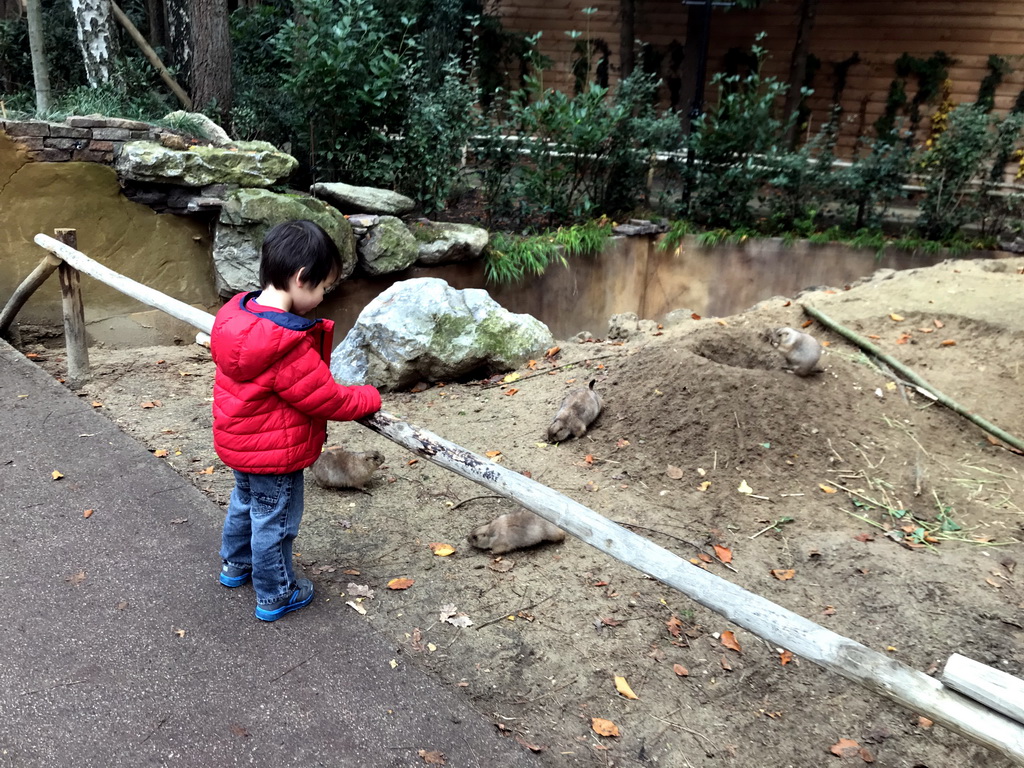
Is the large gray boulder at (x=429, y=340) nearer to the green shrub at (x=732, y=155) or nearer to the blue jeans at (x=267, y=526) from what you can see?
the blue jeans at (x=267, y=526)

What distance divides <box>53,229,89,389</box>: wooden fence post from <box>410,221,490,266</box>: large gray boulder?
11.1 ft

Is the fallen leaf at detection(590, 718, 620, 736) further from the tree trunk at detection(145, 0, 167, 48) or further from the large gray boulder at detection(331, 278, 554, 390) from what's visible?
the tree trunk at detection(145, 0, 167, 48)

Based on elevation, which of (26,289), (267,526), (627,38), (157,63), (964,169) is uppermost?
(627,38)

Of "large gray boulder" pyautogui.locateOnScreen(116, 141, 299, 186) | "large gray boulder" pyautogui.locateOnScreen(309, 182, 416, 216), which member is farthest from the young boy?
"large gray boulder" pyautogui.locateOnScreen(309, 182, 416, 216)

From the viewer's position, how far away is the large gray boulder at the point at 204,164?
6371mm

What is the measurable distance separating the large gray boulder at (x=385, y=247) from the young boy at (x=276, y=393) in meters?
4.91

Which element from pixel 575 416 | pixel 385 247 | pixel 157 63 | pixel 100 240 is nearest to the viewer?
pixel 575 416

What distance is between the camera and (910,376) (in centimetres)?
515

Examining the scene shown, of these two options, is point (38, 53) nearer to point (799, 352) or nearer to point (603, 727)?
point (799, 352)

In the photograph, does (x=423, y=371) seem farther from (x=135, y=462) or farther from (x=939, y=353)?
(x=939, y=353)

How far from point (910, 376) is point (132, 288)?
5.13 meters

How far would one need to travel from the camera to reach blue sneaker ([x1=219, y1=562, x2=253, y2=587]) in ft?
9.87

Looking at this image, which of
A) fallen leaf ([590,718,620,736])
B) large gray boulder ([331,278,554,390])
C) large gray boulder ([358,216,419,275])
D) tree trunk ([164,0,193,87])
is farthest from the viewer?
tree trunk ([164,0,193,87])

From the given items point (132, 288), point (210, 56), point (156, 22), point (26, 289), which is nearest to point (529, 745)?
point (132, 288)
